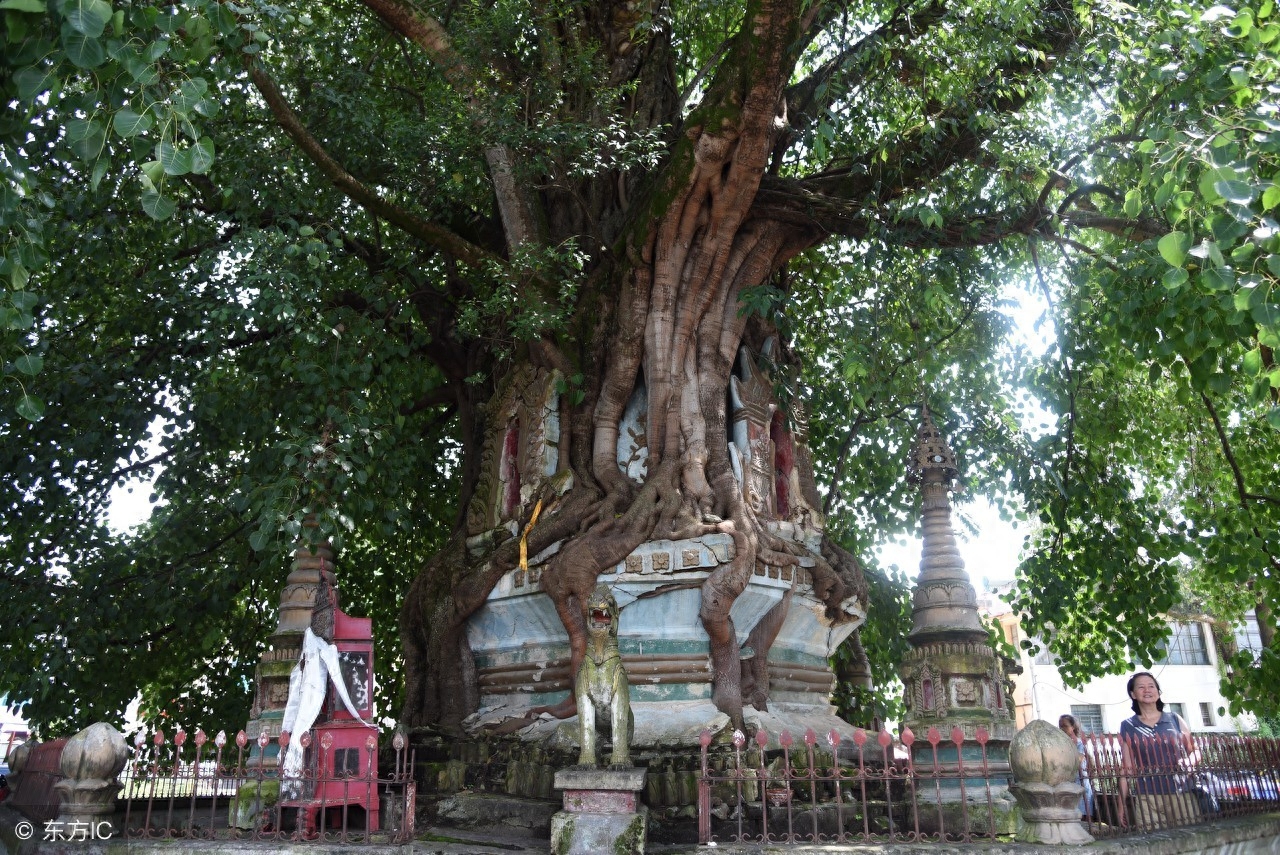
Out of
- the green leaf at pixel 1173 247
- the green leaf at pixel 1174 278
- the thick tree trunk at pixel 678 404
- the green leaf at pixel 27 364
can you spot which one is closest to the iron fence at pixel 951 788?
the thick tree trunk at pixel 678 404

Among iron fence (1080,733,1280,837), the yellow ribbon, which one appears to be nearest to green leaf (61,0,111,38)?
the yellow ribbon

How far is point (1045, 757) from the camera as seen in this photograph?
5.81 metres

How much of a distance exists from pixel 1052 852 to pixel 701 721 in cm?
307

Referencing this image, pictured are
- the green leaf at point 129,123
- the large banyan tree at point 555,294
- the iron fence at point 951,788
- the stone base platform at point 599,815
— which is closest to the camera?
the green leaf at point 129,123

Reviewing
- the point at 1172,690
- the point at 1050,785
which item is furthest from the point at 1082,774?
the point at 1172,690

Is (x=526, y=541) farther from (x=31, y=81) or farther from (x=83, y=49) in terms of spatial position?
(x=83, y=49)

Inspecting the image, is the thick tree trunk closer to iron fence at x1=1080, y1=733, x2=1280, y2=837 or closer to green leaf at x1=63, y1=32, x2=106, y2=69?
iron fence at x1=1080, y1=733, x2=1280, y2=837

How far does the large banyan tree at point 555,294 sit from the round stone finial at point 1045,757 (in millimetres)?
2737

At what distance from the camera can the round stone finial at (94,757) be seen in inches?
257

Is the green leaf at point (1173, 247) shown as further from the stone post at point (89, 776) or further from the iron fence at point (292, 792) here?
the stone post at point (89, 776)

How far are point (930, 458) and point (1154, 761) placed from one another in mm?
2847

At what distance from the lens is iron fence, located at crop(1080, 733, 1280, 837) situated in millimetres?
6531

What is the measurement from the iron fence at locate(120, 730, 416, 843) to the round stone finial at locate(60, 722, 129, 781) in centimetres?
16

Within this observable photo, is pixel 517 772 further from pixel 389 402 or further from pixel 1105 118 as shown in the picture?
pixel 1105 118
